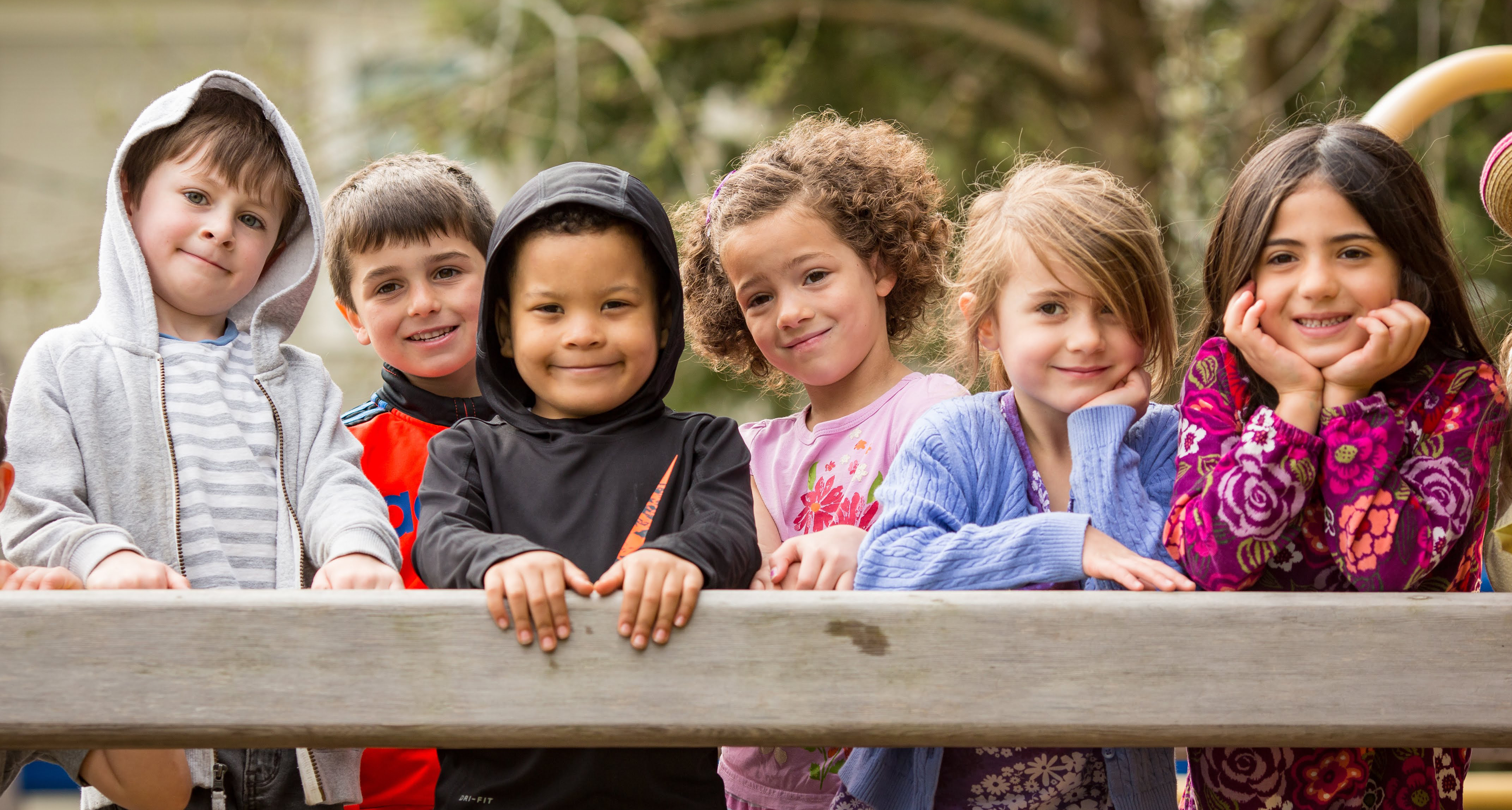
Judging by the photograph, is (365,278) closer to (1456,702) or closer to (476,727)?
(476,727)

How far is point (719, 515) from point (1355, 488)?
878 millimetres

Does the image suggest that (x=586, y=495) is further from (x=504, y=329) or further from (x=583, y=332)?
(x=504, y=329)

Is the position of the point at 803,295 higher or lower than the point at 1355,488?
higher

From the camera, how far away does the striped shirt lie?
6.66 ft

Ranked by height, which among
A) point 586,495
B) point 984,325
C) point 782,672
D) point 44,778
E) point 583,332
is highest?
point 984,325

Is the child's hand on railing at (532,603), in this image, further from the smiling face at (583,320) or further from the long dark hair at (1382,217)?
the long dark hair at (1382,217)

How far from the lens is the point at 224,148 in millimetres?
2188

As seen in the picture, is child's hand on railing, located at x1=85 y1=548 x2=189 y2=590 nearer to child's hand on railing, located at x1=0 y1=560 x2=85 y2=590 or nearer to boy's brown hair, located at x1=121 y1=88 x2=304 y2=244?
child's hand on railing, located at x1=0 y1=560 x2=85 y2=590

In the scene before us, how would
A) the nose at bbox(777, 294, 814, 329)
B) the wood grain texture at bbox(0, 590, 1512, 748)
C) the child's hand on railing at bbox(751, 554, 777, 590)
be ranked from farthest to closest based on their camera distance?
the nose at bbox(777, 294, 814, 329) → the child's hand on railing at bbox(751, 554, 777, 590) → the wood grain texture at bbox(0, 590, 1512, 748)

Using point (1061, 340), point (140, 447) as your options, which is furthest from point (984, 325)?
point (140, 447)

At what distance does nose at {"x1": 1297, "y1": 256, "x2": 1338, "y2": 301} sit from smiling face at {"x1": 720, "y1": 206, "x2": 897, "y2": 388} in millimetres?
807

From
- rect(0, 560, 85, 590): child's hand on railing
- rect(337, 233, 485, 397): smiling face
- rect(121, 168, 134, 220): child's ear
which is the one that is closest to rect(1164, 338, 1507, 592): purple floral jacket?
rect(337, 233, 485, 397): smiling face

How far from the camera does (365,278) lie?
2.55m

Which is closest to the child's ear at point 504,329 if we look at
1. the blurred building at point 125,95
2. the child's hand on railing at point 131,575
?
the child's hand on railing at point 131,575
